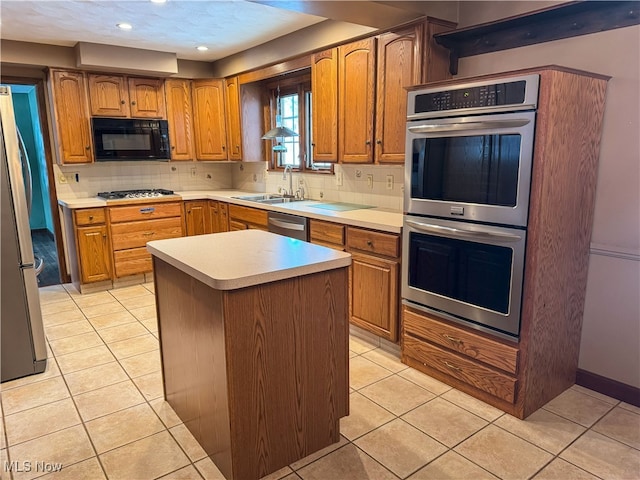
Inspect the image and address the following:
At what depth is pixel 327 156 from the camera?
3.70 m

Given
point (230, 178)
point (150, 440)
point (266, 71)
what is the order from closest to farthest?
point (150, 440) → point (266, 71) → point (230, 178)

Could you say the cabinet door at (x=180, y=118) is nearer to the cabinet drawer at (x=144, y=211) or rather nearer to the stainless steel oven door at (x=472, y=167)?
the cabinet drawer at (x=144, y=211)

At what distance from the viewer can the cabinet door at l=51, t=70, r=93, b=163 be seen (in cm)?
430

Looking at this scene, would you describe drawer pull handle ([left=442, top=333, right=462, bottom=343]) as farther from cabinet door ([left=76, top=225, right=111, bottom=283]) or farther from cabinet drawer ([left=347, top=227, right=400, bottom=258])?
cabinet door ([left=76, top=225, right=111, bottom=283])

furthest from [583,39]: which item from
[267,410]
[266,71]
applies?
[266,71]

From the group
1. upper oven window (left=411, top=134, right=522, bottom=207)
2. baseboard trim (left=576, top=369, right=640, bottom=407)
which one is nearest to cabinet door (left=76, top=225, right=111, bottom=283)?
upper oven window (left=411, top=134, right=522, bottom=207)

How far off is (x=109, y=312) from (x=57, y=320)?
1.32 feet

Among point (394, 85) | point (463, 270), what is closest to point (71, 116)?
point (394, 85)

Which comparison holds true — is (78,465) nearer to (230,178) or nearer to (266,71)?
(266,71)

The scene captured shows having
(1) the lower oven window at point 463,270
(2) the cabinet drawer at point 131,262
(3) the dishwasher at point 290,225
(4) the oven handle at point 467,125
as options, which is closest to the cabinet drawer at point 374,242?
(1) the lower oven window at point 463,270

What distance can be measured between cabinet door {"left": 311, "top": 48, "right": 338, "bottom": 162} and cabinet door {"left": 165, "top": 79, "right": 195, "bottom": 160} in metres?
1.99

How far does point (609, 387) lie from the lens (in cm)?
248

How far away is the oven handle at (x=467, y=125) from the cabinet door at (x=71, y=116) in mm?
3513

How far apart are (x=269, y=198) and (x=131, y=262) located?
159 centimetres
